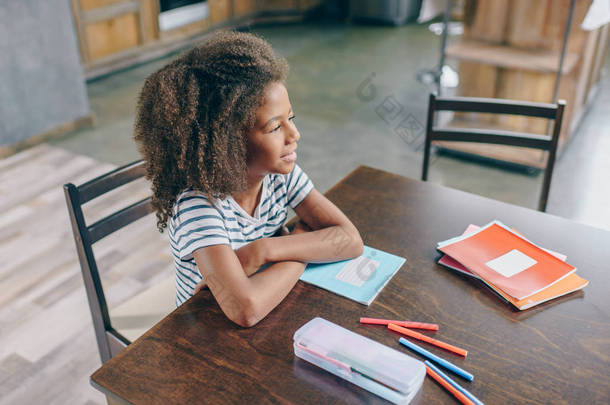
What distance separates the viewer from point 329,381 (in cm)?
92

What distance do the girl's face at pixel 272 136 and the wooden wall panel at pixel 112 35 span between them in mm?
4093

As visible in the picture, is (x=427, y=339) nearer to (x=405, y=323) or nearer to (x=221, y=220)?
(x=405, y=323)

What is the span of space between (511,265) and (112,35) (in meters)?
4.57

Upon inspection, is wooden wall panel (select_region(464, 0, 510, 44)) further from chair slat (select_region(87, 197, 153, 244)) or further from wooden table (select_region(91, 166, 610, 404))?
chair slat (select_region(87, 197, 153, 244))

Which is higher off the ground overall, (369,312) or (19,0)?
(19,0)

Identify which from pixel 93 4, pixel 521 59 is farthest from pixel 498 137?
pixel 93 4

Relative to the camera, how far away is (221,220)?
1139 millimetres

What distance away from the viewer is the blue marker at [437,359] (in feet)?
3.04

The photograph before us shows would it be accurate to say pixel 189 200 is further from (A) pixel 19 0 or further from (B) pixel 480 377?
(A) pixel 19 0

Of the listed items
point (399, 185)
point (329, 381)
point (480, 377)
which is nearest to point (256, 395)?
point (329, 381)

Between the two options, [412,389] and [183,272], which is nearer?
[412,389]

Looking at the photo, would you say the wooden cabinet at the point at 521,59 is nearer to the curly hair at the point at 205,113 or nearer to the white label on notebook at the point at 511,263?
the white label on notebook at the point at 511,263

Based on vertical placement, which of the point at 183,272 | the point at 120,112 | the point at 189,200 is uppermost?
the point at 189,200

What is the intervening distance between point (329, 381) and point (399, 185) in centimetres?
77
